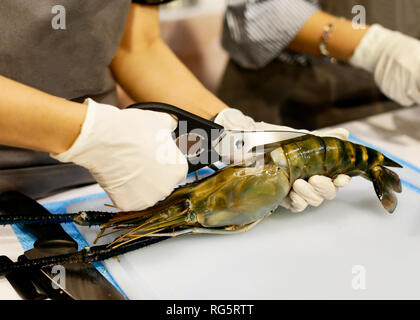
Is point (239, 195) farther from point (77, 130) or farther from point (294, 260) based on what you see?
point (77, 130)

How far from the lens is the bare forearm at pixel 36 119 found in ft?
2.81

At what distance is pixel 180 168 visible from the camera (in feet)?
3.22

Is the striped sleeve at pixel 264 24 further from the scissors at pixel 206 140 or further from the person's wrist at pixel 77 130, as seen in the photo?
the person's wrist at pixel 77 130

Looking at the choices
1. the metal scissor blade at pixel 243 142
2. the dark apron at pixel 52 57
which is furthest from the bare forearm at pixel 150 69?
the metal scissor blade at pixel 243 142

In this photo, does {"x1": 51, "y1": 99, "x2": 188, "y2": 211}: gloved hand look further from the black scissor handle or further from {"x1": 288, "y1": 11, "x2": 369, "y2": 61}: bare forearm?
{"x1": 288, "y1": 11, "x2": 369, "y2": 61}: bare forearm

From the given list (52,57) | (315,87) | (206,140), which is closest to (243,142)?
(206,140)

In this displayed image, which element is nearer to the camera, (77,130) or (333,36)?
(77,130)

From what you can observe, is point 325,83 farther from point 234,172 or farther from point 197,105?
point 234,172

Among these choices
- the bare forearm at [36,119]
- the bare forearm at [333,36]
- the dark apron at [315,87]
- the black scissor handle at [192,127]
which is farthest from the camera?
the dark apron at [315,87]

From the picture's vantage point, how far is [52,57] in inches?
43.6

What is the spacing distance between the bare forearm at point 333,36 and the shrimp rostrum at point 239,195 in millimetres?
689

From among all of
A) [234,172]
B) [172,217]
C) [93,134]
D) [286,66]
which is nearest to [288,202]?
[234,172]

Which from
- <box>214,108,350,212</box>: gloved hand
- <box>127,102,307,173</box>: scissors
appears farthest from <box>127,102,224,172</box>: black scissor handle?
<box>214,108,350,212</box>: gloved hand

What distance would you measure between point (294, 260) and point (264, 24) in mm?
1025
